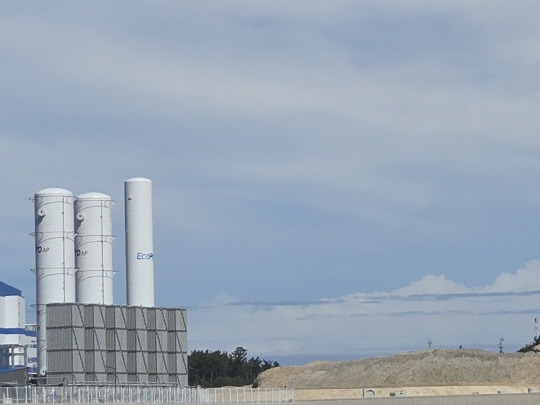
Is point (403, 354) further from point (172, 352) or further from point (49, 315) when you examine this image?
point (49, 315)

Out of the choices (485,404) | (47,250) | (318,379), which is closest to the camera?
(47,250)

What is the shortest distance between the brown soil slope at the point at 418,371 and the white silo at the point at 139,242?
38.9 metres

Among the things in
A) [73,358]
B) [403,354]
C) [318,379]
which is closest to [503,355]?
[403,354]

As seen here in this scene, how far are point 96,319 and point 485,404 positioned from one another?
111ft

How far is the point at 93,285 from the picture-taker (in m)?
96.2

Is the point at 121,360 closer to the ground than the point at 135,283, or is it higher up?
closer to the ground

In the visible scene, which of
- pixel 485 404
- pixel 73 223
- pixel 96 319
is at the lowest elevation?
pixel 485 404

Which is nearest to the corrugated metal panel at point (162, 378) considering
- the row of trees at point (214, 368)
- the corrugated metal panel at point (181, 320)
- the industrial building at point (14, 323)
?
the corrugated metal panel at point (181, 320)

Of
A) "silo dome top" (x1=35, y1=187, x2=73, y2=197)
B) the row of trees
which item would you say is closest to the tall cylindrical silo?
"silo dome top" (x1=35, y1=187, x2=73, y2=197)

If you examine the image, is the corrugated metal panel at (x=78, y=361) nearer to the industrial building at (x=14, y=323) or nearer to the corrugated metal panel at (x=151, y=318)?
the corrugated metal panel at (x=151, y=318)

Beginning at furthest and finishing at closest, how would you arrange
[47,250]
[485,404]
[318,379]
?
[318,379] < [485,404] < [47,250]

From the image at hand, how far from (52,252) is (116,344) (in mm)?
8514

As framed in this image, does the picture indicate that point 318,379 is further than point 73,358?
Yes

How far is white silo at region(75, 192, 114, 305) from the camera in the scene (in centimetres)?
9606
